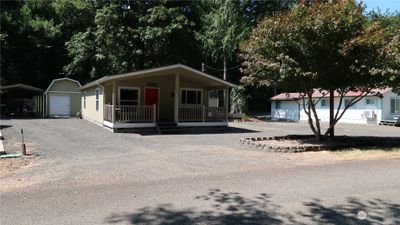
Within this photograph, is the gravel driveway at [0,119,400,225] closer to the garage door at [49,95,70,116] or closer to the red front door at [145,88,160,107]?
the red front door at [145,88,160,107]

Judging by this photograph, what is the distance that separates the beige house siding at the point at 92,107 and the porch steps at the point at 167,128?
155 inches

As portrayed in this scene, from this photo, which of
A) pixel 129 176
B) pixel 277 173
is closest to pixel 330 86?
pixel 277 173

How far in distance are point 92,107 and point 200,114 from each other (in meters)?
8.11

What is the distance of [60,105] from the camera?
32406 millimetres

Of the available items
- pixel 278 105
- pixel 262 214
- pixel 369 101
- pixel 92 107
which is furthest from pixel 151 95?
pixel 278 105

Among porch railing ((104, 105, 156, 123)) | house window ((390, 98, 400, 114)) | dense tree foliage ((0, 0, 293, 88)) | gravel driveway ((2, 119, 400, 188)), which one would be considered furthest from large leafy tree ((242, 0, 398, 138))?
dense tree foliage ((0, 0, 293, 88))

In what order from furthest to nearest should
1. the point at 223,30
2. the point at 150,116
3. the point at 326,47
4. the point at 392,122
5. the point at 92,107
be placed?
the point at 223,30
the point at 392,122
the point at 92,107
the point at 150,116
the point at 326,47

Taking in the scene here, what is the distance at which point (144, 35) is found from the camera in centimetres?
3241

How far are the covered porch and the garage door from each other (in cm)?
1178

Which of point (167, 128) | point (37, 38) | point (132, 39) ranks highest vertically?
point (37, 38)

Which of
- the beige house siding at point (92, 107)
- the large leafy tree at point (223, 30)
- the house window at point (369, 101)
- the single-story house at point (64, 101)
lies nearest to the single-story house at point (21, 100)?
the single-story house at point (64, 101)

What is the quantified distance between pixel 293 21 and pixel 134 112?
10027mm

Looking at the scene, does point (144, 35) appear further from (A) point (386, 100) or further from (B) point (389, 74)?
(B) point (389, 74)

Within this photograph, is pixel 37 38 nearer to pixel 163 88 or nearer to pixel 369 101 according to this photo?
pixel 163 88
